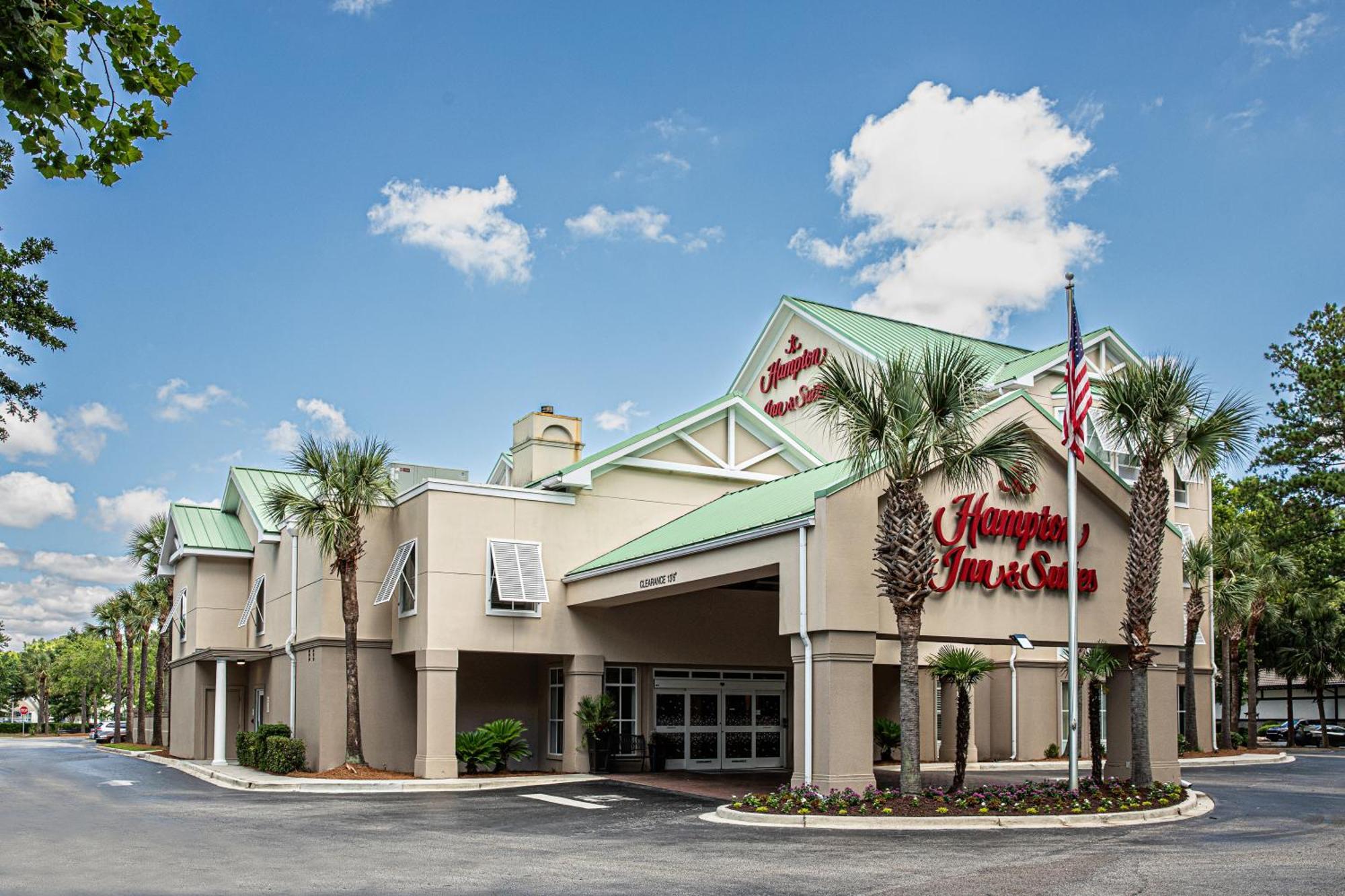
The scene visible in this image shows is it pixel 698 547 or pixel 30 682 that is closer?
pixel 698 547

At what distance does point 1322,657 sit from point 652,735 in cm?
3509

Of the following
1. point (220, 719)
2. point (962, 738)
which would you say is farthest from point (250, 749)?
point (962, 738)

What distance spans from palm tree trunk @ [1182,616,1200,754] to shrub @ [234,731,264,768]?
1091 inches

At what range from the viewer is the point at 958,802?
1895 cm

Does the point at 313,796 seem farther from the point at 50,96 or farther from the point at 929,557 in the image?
the point at 50,96

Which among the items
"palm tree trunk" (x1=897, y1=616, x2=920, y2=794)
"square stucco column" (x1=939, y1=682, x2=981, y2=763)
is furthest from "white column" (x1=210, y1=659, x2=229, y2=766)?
"palm tree trunk" (x1=897, y1=616, x2=920, y2=794)

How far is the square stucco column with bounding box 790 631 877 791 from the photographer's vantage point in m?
19.6

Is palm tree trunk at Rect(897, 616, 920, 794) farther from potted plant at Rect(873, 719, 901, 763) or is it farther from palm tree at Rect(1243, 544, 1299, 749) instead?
palm tree at Rect(1243, 544, 1299, 749)

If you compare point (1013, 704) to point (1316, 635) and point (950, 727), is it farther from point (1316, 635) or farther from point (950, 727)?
point (1316, 635)

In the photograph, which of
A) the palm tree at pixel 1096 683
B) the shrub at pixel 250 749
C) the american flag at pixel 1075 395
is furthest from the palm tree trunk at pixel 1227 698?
the shrub at pixel 250 749

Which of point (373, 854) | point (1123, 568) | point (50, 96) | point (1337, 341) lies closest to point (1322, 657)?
point (1337, 341)

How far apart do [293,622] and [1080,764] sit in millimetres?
20247

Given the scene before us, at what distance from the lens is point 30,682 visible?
387 ft

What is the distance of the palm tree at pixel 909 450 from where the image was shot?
1958 centimetres
